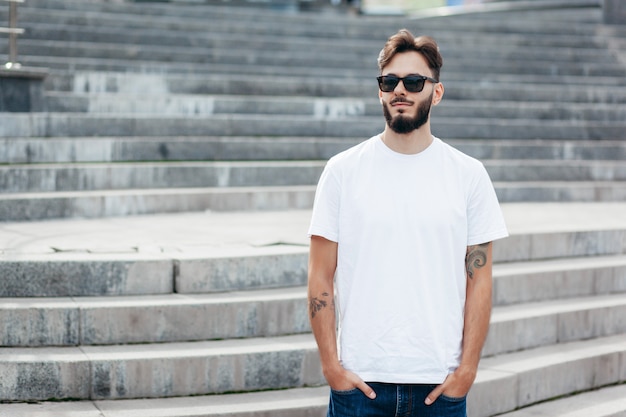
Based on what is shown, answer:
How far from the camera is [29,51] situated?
1040 cm

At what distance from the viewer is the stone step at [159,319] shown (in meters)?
4.98

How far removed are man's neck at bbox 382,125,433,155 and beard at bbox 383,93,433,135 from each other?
0.06ft

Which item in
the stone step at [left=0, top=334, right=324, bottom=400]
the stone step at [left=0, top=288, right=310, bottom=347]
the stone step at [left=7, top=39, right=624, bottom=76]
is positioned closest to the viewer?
the stone step at [left=0, top=334, right=324, bottom=400]

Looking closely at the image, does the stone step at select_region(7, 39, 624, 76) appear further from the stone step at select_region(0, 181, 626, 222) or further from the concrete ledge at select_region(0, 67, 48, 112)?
the stone step at select_region(0, 181, 626, 222)

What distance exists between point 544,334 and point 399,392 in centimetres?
346

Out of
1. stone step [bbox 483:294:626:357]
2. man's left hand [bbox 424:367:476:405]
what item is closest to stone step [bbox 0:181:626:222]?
stone step [bbox 483:294:626:357]

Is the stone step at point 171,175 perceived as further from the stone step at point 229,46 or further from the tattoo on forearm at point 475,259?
the tattoo on forearm at point 475,259

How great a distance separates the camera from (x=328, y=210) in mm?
3037

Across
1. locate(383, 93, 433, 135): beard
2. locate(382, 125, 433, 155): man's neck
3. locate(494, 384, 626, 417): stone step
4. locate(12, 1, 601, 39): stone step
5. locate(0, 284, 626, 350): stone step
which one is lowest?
locate(494, 384, 626, 417): stone step

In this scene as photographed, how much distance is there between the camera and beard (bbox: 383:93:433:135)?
9.84ft

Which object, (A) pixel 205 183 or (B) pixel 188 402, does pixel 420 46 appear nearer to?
(B) pixel 188 402

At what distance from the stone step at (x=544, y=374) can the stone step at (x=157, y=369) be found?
0.91m

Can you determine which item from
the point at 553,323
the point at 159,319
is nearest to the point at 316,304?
the point at 159,319

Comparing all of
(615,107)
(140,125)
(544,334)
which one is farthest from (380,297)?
(615,107)
